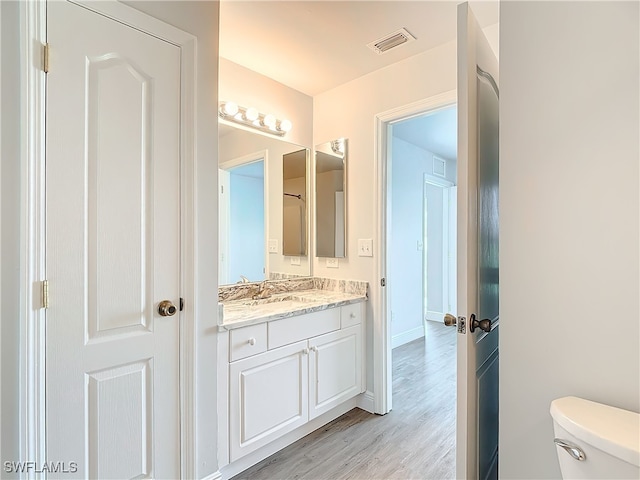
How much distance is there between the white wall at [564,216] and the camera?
0.97 meters

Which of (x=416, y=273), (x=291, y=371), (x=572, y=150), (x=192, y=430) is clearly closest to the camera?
(x=572, y=150)

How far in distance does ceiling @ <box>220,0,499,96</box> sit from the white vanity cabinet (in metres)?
1.66

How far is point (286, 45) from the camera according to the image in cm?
214

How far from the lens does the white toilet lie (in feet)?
2.57

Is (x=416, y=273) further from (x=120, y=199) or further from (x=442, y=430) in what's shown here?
(x=120, y=199)

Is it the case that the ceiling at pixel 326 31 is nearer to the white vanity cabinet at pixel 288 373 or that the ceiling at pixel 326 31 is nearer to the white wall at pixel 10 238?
the white wall at pixel 10 238

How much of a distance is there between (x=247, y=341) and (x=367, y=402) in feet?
4.03

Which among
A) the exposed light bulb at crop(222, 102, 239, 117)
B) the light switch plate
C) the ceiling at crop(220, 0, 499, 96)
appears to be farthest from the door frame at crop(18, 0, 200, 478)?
the light switch plate

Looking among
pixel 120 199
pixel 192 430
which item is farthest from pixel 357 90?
pixel 192 430

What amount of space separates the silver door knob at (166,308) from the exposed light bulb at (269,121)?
153 cm

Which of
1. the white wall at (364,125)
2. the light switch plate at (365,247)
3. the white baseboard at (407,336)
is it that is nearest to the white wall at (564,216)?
the white wall at (364,125)

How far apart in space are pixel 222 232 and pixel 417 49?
173 centimetres

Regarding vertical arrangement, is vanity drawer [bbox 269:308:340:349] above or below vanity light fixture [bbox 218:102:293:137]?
below

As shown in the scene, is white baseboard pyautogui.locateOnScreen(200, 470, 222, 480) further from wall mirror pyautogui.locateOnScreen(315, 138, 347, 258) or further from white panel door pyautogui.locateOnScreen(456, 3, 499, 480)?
wall mirror pyautogui.locateOnScreen(315, 138, 347, 258)
